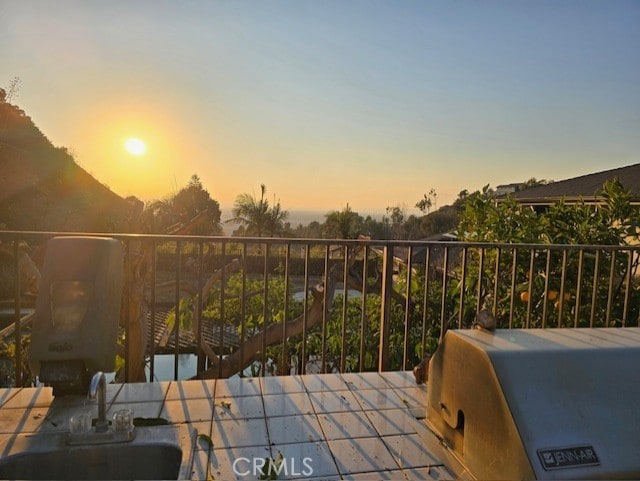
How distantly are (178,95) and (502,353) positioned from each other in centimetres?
620

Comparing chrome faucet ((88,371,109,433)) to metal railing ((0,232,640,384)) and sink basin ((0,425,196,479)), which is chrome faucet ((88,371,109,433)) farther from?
metal railing ((0,232,640,384))

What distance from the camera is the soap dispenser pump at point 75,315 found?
1917mm

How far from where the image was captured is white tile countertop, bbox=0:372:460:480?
5.10 feet

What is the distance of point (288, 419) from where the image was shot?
1.92 meters

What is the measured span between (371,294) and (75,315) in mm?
4929

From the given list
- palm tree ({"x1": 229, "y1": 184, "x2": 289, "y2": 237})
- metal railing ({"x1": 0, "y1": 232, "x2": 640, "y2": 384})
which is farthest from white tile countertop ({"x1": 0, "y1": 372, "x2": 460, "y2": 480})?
palm tree ({"x1": 229, "y1": 184, "x2": 289, "y2": 237})

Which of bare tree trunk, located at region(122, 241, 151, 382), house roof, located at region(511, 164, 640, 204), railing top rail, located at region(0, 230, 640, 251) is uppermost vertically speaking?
house roof, located at region(511, 164, 640, 204)

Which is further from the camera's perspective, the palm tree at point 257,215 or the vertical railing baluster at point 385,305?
the palm tree at point 257,215

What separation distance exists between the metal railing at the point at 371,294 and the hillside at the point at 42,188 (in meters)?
7.37

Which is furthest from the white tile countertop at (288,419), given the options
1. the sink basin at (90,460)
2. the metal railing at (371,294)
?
the metal railing at (371,294)

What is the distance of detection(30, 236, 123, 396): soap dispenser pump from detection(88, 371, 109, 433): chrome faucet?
1.53 feet

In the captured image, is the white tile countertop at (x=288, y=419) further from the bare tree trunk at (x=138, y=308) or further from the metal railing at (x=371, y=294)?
the bare tree trunk at (x=138, y=308)

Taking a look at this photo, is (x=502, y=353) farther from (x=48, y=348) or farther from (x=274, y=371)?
(x=274, y=371)

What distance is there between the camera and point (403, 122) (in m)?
8.11
